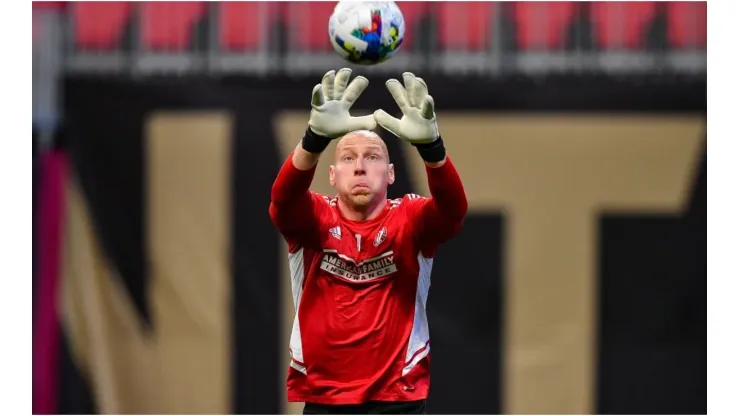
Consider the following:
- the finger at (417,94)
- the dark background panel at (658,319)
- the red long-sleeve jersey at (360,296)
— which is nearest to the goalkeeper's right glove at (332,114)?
the finger at (417,94)

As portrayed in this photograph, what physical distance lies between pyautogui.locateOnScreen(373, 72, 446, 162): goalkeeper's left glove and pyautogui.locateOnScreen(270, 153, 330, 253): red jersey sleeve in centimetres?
45

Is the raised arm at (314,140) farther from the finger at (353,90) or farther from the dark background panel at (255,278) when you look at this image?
the dark background panel at (255,278)

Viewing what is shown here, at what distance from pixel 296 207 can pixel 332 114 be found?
0.50 meters

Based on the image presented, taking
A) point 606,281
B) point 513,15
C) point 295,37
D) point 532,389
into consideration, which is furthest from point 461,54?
point 532,389

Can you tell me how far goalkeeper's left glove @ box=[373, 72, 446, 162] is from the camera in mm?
5309

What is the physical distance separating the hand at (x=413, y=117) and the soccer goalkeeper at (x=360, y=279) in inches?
4.6

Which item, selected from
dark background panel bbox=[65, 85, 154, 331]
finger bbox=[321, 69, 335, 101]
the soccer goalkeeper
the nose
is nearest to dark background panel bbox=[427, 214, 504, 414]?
dark background panel bbox=[65, 85, 154, 331]

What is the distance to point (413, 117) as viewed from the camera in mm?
5320

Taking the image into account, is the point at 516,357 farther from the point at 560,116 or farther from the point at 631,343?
the point at 560,116

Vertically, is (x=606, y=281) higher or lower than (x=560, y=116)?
lower

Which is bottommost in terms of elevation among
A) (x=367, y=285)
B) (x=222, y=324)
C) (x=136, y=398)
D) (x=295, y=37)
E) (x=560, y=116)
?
(x=136, y=398)

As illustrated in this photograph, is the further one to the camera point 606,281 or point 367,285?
point 606,281

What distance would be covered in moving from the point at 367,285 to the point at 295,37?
380 cm

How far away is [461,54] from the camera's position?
8.95 m
